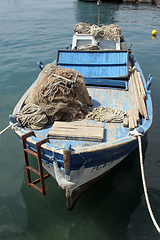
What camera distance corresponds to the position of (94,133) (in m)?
5.61

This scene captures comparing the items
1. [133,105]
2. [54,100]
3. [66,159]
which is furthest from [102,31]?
[66,159]

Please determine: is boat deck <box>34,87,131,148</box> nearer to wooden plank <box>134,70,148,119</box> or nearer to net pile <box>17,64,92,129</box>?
net pile <box>17,64,92,129</box>

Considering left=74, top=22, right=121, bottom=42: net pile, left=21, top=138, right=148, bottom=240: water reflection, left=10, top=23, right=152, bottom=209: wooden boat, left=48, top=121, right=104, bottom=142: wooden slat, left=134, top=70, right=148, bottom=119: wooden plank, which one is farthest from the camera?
left=74, top=22, right=121, bottom=42: net pile

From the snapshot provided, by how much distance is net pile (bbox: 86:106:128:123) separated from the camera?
21.0ft

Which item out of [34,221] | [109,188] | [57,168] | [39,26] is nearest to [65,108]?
[57,168]

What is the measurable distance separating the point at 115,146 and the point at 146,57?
48.1 ft

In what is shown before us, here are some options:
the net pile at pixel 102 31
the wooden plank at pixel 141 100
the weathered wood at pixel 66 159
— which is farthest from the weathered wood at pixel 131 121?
the net pile at pixel 102 31

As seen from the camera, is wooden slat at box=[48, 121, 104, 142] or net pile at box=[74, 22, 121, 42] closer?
wooden slat at box=[48, 121, 104, 142]

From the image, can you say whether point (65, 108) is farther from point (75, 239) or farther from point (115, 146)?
point (75, 239)

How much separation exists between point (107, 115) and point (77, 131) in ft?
4.59

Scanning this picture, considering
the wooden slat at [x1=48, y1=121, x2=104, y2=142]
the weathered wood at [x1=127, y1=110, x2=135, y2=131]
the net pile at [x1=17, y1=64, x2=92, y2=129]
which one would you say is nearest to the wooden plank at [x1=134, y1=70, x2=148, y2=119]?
the weathered wood at [x1=127, y1=110, x2=135, y2=131]

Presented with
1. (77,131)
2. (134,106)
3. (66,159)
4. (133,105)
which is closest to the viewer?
(66,159)

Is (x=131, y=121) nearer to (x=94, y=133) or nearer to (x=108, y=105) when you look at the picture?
(x=94, y=133)

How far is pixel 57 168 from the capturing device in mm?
5109
